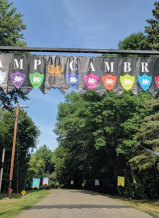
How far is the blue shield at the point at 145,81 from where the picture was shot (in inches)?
309

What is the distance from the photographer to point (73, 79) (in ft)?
25.3

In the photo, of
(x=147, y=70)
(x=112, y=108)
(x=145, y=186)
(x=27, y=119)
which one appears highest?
(x=27, y=119)

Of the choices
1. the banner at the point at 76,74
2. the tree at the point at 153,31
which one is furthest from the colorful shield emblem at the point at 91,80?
the tree at the point at 153,31

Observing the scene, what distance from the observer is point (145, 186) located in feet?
69.4

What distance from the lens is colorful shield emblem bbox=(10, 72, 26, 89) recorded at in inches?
305

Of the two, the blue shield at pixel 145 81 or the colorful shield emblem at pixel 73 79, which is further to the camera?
the blue shield at pixel 145 81

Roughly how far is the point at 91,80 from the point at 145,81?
208cm

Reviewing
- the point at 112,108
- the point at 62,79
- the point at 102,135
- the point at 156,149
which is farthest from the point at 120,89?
the point at 102,135

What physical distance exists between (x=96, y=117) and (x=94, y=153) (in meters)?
9.96

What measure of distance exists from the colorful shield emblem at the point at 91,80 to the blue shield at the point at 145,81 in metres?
1.70

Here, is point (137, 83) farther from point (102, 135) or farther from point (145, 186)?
point (145, 186)

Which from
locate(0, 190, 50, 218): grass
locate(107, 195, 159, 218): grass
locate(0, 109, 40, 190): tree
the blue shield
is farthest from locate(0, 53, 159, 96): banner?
locate(0, 109, 40, 190): tree

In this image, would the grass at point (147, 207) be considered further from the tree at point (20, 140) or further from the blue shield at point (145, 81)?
the tree at point (20, 140)

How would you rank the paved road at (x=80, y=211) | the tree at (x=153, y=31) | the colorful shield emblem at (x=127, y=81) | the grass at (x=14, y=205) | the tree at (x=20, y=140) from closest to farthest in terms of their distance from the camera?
the colorful shield emblem at (x=127, y=81) < the paved road at (x=80, y=211) < the grass at (x=14, y=205) < the tree at (x=153, y=31) < the tree at (x=20, y=140)
